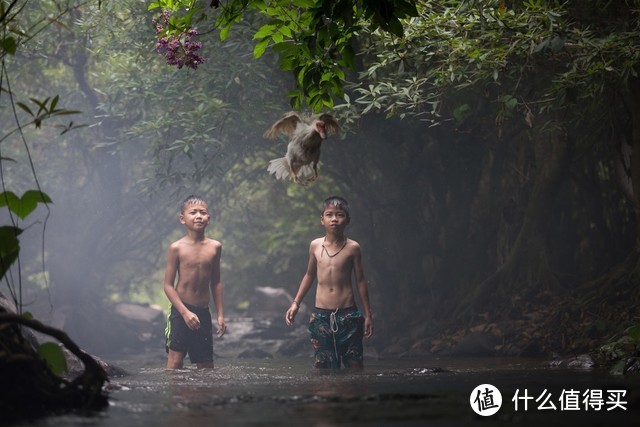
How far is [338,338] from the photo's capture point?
30.8 ft

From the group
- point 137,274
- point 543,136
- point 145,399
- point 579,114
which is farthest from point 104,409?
point 137,274

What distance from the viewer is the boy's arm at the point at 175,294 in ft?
31.2

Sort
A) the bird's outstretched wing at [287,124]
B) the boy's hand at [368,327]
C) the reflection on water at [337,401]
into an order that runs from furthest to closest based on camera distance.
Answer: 1. the boy's hand at [368,327]
2. the bird's outstretched wing at [287,124]
3. the reflection on water at [337,401]

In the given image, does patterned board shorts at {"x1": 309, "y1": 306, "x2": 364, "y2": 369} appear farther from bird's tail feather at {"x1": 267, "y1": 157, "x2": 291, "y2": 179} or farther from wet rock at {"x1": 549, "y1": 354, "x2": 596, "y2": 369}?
bird's tail feather at {"x1": 267, "y1": 157, "x2": 291, "y2": 179}

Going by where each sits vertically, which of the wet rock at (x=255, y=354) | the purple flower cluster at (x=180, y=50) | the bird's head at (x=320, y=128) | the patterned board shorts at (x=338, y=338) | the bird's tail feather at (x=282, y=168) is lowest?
the patterned board shorts at (x=338, y=338)

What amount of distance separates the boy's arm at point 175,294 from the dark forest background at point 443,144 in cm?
169

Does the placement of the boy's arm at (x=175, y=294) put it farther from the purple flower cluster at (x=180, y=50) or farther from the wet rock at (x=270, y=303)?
the wet rock at (x=270, y=303)

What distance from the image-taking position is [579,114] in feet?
37.2

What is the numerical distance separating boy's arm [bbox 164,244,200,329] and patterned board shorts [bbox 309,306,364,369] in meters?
1.13

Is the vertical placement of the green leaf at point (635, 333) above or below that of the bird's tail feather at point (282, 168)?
below

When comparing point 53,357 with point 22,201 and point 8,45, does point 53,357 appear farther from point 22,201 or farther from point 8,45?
point 8,45

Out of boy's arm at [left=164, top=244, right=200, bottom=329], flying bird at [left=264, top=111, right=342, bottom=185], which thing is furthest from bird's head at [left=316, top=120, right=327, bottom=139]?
boy's arm at [left=164, top=244, right=200, bottom=329]

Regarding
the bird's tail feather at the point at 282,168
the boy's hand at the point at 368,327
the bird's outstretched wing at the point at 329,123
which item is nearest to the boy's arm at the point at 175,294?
the boy's hand at the point at 368,327

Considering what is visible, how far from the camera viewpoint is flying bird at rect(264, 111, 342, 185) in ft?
23.1
